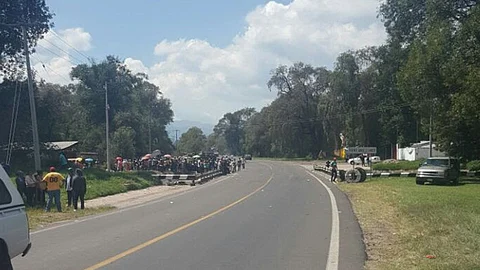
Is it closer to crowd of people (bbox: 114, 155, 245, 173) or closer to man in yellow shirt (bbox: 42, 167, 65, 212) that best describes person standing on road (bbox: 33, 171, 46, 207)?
man in yellow shirt (bbox: 42, 167, 65, 212)

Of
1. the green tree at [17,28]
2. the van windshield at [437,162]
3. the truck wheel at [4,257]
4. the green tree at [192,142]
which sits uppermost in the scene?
the green tree at [17,28]

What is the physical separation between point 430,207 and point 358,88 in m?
69.2

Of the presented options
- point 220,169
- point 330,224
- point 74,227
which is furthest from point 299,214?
point 220,169

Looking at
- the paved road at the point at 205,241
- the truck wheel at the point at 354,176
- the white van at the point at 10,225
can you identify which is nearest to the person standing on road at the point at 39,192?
the paved road at the point at 205,241

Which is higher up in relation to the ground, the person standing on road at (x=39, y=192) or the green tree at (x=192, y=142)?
the green tree at (x=192, y=142)

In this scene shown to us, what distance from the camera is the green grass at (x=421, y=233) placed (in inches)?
397

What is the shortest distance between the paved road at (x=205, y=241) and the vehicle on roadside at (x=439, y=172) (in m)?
18.3

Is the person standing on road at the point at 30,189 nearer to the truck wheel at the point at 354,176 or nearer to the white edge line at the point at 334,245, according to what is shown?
the white edge line at the point at 334,245

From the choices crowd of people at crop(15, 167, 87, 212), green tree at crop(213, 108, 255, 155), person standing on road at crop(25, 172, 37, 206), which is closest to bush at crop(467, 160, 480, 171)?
crowd of people at crop(15, 167, 87, 212)

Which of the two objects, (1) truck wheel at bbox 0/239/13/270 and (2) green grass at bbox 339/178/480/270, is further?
(2) green grass at bbox 339/178/480/270

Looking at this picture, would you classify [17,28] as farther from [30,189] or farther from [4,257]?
[4,257]

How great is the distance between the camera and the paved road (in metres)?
10.2

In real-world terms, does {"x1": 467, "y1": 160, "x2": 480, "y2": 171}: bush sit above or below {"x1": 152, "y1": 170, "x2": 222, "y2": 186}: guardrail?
above

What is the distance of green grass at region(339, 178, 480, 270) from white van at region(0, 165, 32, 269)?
5421 millimetres
